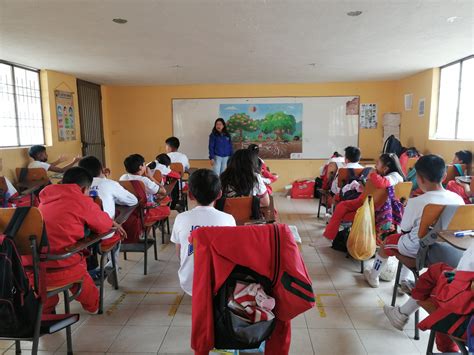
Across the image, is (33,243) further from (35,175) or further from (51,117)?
(51,117)

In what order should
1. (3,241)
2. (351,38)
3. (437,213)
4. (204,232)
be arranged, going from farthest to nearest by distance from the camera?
(351,38), (437,213), (3,241), (204,232)

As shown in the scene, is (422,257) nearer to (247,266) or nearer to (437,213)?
(437,213)

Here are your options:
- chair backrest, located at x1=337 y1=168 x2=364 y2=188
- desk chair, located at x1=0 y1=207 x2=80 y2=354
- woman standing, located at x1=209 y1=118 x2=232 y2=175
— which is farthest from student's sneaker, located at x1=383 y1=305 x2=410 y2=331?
woman standing, located at x1=209 y1=118 x2=232 y2=175

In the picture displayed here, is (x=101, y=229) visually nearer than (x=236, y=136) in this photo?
Yes

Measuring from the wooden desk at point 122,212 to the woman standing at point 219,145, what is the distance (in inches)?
173

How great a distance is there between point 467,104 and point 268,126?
357cm

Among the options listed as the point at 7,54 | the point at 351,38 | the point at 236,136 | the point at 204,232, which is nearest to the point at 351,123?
the point at 236,136

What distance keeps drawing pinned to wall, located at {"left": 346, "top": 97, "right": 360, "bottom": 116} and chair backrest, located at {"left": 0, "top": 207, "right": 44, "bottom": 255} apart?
6692 mm

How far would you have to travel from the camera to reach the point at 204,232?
1.36 metres

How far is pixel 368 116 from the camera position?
726cm

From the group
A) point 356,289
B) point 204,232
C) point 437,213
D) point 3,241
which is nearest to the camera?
point 204,232

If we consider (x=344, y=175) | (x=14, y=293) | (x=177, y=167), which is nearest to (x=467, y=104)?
(x=344, y=175)

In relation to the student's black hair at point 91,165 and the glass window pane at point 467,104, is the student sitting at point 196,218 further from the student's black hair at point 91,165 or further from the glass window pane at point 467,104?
the glass window pane at point 467,104

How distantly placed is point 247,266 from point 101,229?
116cm
